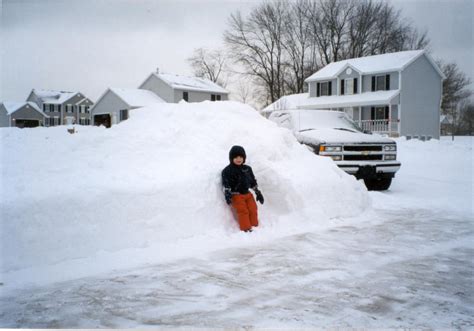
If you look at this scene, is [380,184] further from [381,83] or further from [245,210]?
[381,83]

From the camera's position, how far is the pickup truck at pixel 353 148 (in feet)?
31.1

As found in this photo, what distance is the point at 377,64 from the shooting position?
112ft

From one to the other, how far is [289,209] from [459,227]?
2.58 m

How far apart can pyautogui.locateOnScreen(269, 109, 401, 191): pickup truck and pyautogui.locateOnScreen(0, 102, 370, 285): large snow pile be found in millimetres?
1583

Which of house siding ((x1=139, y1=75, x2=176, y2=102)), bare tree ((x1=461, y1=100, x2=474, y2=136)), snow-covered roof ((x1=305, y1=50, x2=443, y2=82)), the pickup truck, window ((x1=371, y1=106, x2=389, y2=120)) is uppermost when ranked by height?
snow-covered roof ((x1=305, y1=50, x2=443, y2=82))

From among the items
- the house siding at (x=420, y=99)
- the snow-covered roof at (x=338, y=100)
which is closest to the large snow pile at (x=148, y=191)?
the snow-covered roof at (x=338, y=100)

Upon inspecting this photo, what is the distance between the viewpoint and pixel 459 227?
648 centimetres

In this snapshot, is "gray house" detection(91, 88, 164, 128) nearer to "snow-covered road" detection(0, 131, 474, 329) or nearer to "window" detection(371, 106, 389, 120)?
"window" detection(371, 106, 389, 120)

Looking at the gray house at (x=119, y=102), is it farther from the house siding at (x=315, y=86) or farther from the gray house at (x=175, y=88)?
the house siding at (x=315, y=86)

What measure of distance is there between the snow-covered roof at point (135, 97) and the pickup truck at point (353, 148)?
20.2 m

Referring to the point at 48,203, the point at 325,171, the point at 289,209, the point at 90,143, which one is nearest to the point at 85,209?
the point at 48,203

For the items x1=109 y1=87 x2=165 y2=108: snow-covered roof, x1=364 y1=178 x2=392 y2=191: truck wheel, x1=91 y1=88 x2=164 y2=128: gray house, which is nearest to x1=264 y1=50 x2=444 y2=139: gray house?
x1=109 y1=87 x2=165 y2=108: snow-covered roof

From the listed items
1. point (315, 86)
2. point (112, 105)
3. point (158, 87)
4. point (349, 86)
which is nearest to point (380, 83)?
point (349, 86)

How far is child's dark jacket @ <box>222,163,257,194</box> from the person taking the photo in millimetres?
6065
